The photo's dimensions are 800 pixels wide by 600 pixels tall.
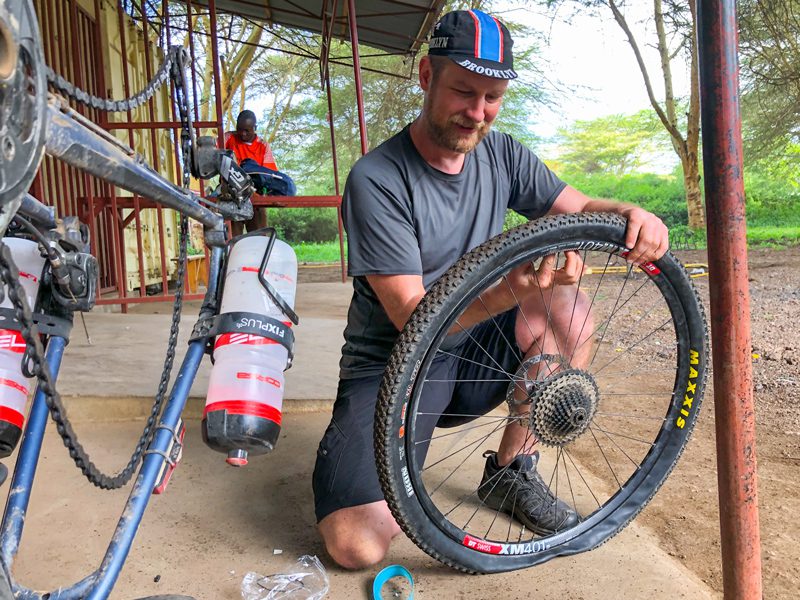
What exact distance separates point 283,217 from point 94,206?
21.7 metres

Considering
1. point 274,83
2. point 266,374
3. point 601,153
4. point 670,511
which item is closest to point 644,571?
point 670,511

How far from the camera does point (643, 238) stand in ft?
5.00

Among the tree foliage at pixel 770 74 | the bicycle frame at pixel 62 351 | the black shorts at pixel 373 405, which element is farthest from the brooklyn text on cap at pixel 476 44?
the tree foliage at pixel 770 74

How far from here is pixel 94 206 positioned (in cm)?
515

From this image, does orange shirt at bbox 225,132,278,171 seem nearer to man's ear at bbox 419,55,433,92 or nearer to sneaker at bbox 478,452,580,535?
man's ear at bbox 419,55,433,92

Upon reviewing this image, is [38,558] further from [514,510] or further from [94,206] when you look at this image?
[94,206]

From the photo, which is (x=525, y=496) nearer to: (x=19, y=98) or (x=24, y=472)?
(x=24, y=472)

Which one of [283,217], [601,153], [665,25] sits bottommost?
Answer: [283,217]

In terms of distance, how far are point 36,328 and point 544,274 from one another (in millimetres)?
1102

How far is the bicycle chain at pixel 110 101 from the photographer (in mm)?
886

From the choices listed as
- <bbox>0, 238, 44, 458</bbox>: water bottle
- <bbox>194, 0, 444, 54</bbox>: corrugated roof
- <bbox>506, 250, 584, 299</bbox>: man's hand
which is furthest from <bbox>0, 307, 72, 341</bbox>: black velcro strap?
<bbox>194, 0, 444, 54</bbox>: corrugated roof

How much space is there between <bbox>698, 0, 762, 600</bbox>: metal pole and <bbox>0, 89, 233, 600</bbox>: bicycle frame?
37.3 inches

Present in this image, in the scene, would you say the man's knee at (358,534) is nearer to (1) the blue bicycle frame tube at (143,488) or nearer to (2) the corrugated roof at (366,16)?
(1) the blue bicycle frame tube at (143,488)

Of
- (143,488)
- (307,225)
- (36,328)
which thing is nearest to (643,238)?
(143,488)
